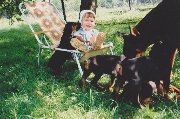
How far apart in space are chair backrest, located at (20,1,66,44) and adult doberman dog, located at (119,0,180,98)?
264 cm

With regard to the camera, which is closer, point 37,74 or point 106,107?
point 106,107

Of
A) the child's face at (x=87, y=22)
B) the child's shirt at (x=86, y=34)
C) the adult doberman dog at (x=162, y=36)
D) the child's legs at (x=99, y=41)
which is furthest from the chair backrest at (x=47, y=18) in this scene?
the adult doberman dog at (x=162, y=36)

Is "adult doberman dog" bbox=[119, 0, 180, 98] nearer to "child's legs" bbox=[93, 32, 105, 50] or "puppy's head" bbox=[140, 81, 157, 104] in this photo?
"puppy's head" bbox=[140, 81, 157, 104]

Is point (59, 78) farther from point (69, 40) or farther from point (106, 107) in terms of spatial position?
point (106, 107)

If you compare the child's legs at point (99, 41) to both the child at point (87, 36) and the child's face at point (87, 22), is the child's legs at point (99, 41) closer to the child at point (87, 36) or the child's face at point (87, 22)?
the child at point (87, 36)

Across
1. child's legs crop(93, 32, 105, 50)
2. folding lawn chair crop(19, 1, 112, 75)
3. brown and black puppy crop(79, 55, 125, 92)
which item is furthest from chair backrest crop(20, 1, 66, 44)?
brown and black puppy crop(79, 55, 125, 92)

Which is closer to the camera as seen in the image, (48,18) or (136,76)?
(136,76)

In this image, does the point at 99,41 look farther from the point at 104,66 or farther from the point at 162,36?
the point at 162,36

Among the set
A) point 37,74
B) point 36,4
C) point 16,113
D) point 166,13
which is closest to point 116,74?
point 166,13

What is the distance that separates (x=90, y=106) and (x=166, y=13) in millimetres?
1764

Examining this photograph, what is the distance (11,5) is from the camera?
11.1 meters

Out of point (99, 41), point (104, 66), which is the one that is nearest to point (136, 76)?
point (104, 66)

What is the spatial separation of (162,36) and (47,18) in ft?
11.6

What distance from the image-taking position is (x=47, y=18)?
7965 millimetres
